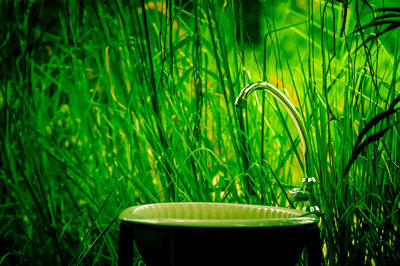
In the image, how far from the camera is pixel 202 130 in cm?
77

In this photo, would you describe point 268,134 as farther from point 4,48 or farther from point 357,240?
point 4,48

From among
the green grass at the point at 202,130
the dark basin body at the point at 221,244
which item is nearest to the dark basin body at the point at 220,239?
the dark basin body at the point at 221,244

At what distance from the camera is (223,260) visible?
417 millimetres

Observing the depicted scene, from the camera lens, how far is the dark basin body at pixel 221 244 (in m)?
0.41

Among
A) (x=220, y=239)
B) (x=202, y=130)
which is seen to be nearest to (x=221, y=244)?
(x=220, y=239)

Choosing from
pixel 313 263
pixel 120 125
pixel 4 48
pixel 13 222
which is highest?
pixel 4 48

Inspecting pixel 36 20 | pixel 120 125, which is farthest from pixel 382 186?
pixel 36 20

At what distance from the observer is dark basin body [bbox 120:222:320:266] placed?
410 mm

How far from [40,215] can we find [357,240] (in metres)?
0.59

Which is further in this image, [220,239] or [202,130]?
[202,130]

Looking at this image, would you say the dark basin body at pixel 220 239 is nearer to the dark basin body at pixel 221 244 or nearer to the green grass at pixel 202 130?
the dark basin body at pixel 221 244

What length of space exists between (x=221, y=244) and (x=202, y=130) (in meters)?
→ 0.38

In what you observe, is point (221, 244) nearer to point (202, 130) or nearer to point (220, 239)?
point (220, 239)

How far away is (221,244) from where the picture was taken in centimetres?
41
